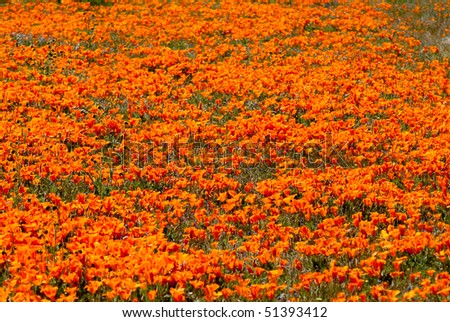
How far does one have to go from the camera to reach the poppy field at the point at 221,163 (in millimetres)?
5828

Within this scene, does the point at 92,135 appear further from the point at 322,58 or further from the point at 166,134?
the point at 322,58

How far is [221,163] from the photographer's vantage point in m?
8.94

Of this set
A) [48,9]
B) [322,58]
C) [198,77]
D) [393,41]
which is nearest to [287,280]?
[198,77]

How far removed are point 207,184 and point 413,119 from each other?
14.3 feet

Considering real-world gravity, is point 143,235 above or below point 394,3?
below

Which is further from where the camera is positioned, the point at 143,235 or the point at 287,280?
the point at 143,235

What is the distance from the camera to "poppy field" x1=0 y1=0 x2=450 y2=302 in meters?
5.83

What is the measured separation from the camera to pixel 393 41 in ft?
53.9

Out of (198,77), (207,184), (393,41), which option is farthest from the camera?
(393,41)

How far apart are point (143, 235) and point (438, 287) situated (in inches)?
127

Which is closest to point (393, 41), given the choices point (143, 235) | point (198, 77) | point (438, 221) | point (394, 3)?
point (394, 3)

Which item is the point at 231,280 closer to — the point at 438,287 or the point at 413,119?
the point at 438,287

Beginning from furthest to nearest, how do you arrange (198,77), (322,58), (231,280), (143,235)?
(322,58) < (198,77) < (143,235) < (231,280)

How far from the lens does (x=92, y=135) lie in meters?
10.1
